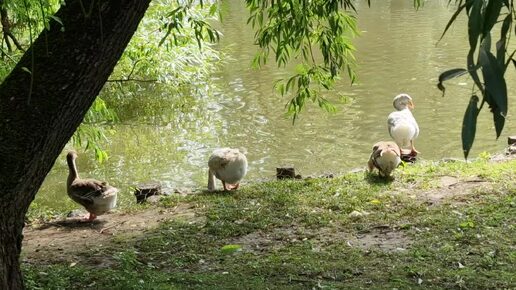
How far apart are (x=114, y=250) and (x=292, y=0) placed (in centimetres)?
281

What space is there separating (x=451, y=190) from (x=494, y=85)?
Answer: 19.0 feet

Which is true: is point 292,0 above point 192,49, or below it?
above

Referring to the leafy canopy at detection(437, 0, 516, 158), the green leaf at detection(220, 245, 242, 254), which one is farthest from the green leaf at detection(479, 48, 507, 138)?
the green leaf at detection(220, 245, 242, 254)

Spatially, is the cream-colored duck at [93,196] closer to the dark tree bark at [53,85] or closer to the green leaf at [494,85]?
the dark tree bark at [53,85]

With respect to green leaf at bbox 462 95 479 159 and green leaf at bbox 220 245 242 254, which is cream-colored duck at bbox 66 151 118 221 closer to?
green leaf at bbox 220 245 242 254

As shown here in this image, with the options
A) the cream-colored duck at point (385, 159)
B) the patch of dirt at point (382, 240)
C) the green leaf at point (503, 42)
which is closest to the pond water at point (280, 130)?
the cream-colored duck at point (385, 159)

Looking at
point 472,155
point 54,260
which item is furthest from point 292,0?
point 472,155

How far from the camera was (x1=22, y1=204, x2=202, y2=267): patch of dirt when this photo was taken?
581cm

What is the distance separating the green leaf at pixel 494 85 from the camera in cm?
170

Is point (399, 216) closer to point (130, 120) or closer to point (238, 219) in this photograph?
point (238, 219)

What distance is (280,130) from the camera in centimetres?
1270

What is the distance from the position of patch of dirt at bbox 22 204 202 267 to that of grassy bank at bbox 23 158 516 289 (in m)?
0.04

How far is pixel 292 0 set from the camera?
594cm

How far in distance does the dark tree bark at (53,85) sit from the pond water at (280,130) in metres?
3.18
